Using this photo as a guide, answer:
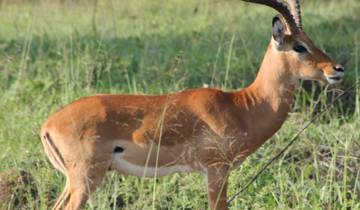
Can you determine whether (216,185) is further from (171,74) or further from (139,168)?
(171,74)

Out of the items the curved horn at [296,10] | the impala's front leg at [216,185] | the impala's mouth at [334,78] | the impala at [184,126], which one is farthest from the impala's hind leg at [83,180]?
the curved horn at [296,10]

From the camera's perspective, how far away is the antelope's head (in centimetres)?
579

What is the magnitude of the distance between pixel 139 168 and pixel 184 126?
1.14 feet

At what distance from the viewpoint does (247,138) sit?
5.75m

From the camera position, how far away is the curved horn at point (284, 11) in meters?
5.68

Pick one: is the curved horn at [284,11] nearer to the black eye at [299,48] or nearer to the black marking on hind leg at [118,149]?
the black eye at [299,48]

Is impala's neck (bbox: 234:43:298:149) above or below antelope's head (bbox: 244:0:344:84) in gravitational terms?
below

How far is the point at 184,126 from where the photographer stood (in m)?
5.63

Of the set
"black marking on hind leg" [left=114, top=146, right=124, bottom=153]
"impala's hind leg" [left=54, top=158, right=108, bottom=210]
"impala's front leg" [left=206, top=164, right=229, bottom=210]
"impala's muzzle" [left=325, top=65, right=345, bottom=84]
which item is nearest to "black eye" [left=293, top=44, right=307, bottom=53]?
"impala's muzzle" [left=325, top=65, right=345, bottom=84]

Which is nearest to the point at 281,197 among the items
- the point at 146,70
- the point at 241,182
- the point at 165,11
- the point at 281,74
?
the point at 241,182

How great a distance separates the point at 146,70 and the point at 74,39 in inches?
51.8

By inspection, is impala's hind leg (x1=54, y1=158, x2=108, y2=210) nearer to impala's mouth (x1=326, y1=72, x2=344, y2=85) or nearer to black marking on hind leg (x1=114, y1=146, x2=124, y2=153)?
black marking on hind leg (x1=114, y1=146, x2=124, y2=153)

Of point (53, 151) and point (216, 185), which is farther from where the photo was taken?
point (216, 185)

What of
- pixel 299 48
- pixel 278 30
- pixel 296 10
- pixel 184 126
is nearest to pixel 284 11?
pixel 278 30
